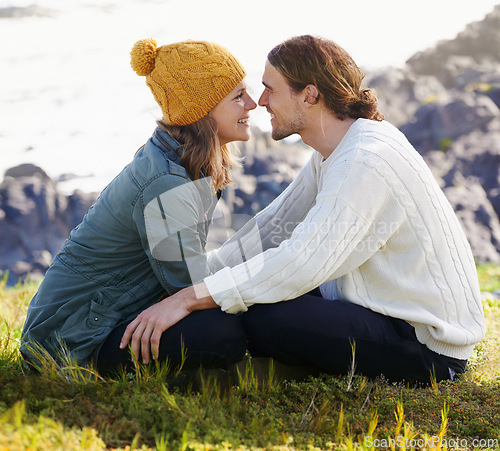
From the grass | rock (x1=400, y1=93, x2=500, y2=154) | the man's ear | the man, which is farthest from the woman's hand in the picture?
rock (x1=400, y1=93, x2=500, y2=154)

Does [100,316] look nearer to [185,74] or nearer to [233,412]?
[233,412]

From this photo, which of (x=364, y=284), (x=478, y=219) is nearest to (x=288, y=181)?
(x=478, y=219)

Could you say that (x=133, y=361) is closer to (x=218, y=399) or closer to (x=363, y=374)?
(x=218, y=399)

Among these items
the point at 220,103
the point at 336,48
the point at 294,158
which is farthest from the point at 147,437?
the point at 294,158

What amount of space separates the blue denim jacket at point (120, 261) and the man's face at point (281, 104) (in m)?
0.81

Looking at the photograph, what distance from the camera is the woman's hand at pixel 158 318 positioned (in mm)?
2746

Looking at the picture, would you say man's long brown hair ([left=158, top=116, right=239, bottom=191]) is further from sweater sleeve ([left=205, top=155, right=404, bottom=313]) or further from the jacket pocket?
the jacket pocket

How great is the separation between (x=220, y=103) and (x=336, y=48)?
0.81m

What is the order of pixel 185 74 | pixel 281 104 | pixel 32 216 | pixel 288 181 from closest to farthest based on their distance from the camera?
pixel 185 74, pixel 281 104, pixel 32 216, pixel 288 181

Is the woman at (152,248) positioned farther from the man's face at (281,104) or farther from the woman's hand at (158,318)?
the man's face at (281,104)

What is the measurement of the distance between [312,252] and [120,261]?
40.4 inches

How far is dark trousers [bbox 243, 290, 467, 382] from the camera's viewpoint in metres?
2.82

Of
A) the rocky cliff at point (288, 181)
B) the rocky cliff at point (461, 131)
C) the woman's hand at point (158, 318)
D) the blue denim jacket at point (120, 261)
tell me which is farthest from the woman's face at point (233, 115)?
the rocky cliff at point (461, 131)

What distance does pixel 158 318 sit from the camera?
9.05 feet
